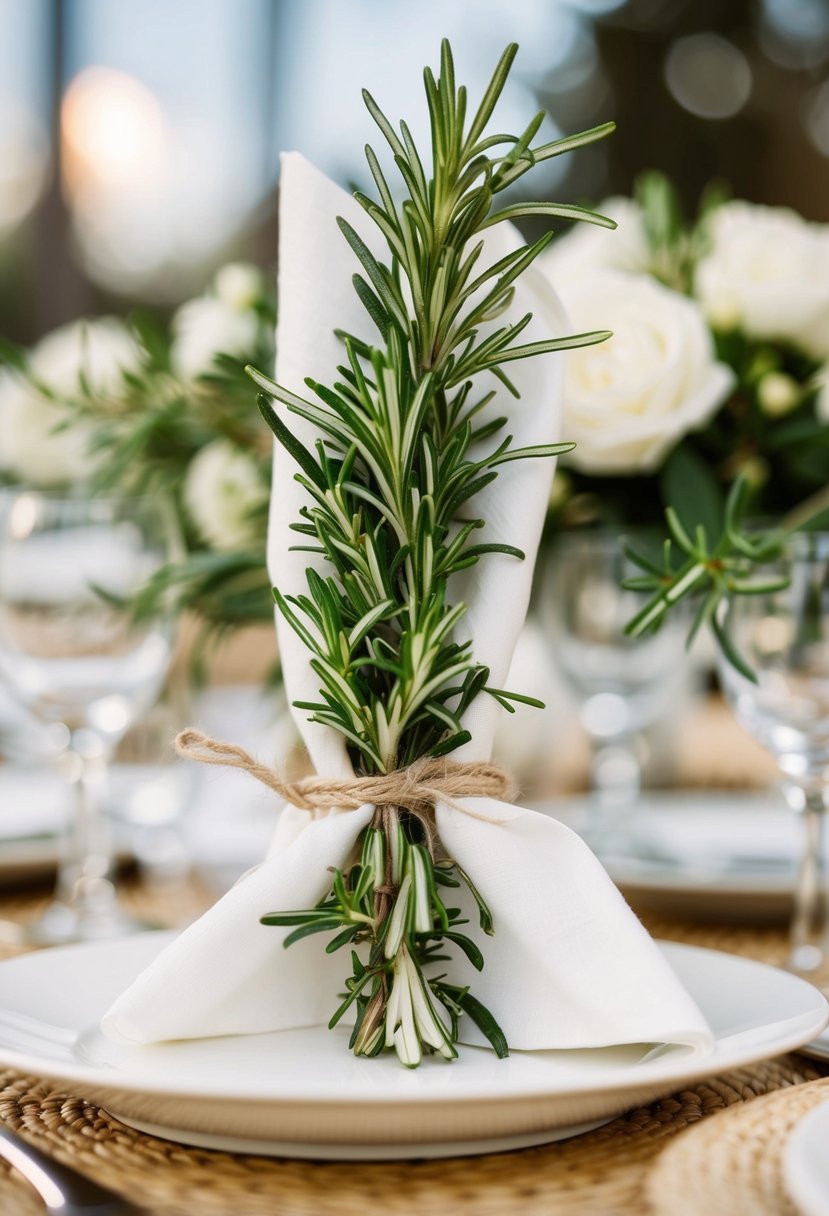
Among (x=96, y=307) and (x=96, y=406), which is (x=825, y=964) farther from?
(x=96, y=307)

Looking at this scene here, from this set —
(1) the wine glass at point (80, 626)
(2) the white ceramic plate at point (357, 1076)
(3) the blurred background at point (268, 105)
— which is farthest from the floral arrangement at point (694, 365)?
(3) the blurred background at point (268, 105)

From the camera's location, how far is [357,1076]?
39cm

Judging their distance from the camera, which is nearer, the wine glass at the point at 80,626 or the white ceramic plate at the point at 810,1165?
the white ceramic plate at the point at 810,1165

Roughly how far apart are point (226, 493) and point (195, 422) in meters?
0.07

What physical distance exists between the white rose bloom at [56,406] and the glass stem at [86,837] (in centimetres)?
31

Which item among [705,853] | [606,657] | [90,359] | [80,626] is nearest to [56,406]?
[90,359]

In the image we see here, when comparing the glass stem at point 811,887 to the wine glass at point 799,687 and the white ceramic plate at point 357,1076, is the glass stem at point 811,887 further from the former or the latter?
the white ceramic plate at point 357,1076

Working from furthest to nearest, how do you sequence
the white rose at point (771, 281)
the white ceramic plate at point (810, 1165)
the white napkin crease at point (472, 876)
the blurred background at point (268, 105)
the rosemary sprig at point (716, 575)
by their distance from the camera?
the blurred background at point (268, 105) → the white rose at point (771, 281) → the rosemary sprig at point (716, 575) → the white napkin crease at point (472, 876) → the white ceramic plate at point (810, 1165)

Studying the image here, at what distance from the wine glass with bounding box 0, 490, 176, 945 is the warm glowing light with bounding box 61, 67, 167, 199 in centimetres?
346

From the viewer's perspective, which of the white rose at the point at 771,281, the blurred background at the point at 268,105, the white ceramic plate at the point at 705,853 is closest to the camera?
the white ceramic plate at the point at 705,853

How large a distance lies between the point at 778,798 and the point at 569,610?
29cm

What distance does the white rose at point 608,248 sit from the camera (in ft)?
2.87

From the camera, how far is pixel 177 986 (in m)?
0.41

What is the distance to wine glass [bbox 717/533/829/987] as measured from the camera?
2.02 feet
